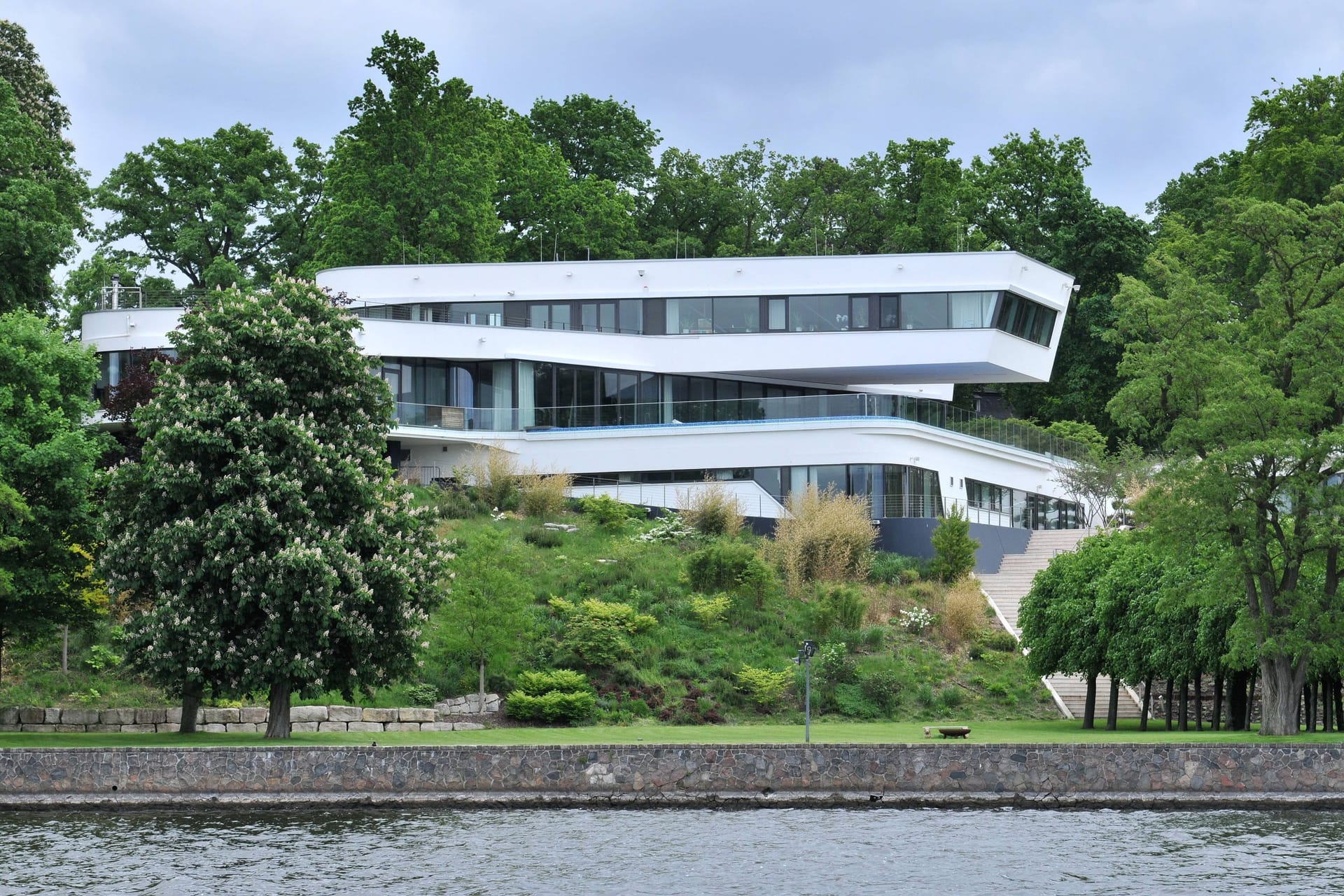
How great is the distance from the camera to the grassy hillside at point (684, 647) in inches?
1404

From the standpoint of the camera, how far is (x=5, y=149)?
159ft

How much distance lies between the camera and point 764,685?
120 ft

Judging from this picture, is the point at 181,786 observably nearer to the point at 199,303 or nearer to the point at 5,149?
the point at 199,303

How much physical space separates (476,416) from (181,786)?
27.3m

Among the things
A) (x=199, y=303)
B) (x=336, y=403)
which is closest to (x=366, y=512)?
(x=336, y=403)

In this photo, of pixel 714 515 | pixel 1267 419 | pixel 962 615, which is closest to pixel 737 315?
pixel 714 515

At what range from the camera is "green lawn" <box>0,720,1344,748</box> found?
28.1 metres

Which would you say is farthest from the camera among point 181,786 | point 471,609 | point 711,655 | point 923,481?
point 923,481

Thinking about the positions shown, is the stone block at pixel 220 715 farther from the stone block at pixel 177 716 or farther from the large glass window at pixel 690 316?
the large glass window at pixel 690 316

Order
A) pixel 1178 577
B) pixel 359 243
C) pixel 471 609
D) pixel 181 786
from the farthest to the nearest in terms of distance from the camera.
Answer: pixel 359 243, pixel 471 609, pixel 1178 577, pixel 181 786

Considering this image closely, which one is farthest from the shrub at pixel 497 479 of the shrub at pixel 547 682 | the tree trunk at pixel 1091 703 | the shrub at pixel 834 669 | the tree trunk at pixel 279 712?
the tree trunk at pixel 1091 703

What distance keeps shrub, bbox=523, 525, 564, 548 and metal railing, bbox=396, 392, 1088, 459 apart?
774 cm

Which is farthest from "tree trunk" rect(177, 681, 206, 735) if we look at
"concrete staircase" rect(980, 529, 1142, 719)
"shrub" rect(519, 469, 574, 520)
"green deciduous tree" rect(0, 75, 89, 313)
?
"green deciduous tree" rect(0, 75, 89, 313)

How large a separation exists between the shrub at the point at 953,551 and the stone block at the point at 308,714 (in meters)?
19.1
